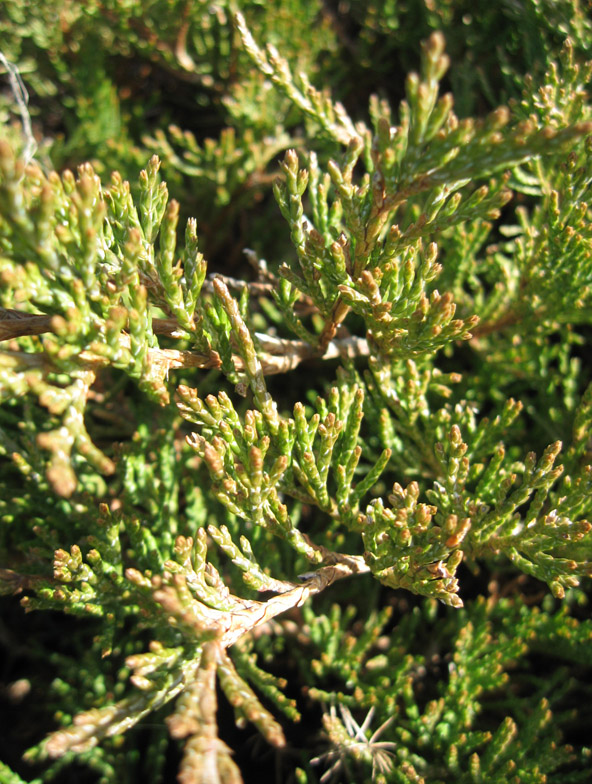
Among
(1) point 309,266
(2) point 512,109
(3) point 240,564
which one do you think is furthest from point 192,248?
(2) point 512,109

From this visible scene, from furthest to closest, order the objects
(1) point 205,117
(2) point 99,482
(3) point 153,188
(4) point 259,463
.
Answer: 1. (1) point 205,117
2. (2) point 99,482
3. (3) point 153,188
4. (4) point 259,463

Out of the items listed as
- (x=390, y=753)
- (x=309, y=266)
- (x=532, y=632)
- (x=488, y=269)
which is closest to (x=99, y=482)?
(x=309, y=266)

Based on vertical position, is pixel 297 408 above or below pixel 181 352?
below

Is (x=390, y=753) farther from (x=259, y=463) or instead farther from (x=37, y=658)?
(x=37, y=658)

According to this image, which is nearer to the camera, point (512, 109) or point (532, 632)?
point (532, 632)

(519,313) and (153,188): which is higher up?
(519,313)

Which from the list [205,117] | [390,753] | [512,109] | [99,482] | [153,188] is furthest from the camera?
[205,117]

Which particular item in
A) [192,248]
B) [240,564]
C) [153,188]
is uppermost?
[153,188]
